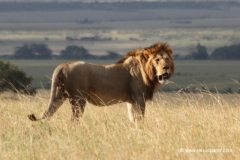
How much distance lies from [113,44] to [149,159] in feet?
280

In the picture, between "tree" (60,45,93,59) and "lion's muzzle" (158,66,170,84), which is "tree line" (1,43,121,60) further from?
"lion's muzzle" (158,66,170,84)

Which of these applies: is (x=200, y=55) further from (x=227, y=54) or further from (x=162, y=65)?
(x=162, y=65)

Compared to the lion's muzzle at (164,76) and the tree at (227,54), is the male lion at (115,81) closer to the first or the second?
the lion's muzzle at (164,76)

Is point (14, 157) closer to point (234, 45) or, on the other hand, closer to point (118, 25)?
point (234, 45)

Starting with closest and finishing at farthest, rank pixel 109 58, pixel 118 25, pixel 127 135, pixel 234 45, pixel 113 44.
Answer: pixel 127 135 → pixel 109 58 → pixel 234 45 → pixel 113 44 → pixel 118 25

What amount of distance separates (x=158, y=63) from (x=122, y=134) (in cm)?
138

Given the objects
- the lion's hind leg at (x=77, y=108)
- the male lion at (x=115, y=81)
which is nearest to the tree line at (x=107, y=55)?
the male lion at (x=115, y=81)

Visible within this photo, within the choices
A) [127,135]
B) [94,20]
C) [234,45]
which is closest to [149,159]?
[127,135]

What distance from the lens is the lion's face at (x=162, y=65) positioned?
7.21 metres

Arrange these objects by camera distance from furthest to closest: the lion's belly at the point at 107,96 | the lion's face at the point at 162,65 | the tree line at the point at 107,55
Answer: the tree line at the point at 107,55 → the lion's face at the point at 162,65 → the lion's belly at the point at 107,96

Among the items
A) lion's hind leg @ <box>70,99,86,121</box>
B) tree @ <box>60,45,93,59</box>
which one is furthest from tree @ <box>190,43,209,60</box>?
lion's hind leg @ <box>70,99,86,121</box>

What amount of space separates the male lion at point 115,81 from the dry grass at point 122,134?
0.47 ft

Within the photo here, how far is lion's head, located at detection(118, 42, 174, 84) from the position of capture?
7.23m

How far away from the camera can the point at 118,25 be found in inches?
4675
